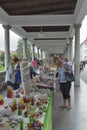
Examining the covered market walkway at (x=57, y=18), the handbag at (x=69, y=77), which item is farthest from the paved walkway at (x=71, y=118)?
the handbag at (x=69, y=77)

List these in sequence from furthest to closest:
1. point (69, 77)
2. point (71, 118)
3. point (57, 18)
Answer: point (57, 18)
point (69, 77)
point (71, 118)

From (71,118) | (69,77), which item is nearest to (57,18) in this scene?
(69,77)

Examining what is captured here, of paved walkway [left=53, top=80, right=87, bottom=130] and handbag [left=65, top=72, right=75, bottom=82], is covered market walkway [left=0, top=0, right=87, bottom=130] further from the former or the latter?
handbag [left=65, top=72, right=75, bottom=82]

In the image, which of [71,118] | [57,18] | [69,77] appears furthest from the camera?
[57,18]

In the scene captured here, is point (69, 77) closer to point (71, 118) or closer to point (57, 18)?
point (71, 118)

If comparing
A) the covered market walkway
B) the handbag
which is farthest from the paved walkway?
the handbag

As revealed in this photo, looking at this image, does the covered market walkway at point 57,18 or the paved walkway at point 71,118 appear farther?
the covered market walkway at point 57,18

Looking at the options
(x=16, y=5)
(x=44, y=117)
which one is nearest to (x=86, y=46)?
(x=16, y=5)

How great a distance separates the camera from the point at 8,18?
13.6 meters

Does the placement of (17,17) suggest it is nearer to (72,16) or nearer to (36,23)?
(36,23)

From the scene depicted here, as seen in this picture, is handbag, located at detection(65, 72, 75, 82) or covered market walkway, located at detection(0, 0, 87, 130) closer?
covered market walkway, located at detection(0, 0, 87, 130)

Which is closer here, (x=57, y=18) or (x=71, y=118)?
(x=71, y=118)

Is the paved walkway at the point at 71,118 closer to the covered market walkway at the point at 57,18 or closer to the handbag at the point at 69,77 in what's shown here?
the covered market walkway at the point at 57,18

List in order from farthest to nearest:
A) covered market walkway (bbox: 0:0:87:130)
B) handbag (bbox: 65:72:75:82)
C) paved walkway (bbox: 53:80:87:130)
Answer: handbag (bbox: 65:72:75:82)
covered market walkway (bbox: 0:0:87:130)
paved walkway (bbox: 53:80:87:130)
